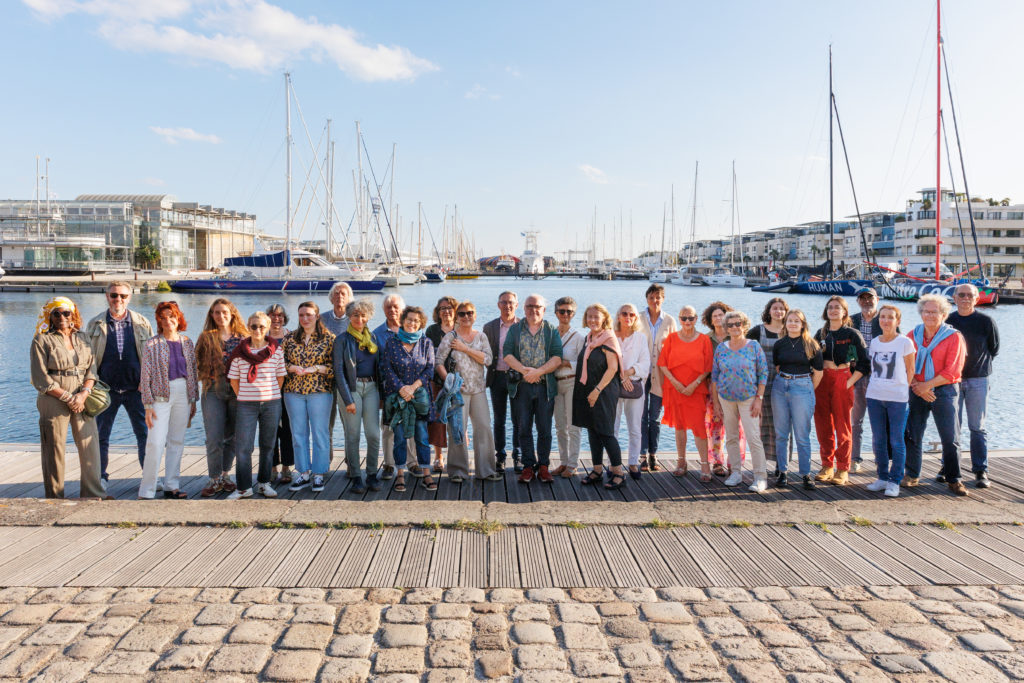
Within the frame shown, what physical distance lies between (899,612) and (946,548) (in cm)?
126

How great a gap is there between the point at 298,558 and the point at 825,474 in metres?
4.98

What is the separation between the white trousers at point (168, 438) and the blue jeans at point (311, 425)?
893 millimetres

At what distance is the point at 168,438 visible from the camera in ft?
19.3

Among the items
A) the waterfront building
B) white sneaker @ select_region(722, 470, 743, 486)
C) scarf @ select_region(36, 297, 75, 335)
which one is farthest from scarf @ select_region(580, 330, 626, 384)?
the waterfront building

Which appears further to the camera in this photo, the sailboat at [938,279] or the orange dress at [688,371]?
the sailboat at [938,279]

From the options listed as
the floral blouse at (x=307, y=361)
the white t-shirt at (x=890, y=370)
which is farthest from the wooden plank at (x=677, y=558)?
the floral blouse at (x=307, y=361)

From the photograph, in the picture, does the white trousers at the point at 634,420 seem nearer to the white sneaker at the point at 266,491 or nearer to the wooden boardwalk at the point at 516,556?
the wooden boardwalk at the point at 516,556

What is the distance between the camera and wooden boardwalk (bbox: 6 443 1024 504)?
5957 millimetres

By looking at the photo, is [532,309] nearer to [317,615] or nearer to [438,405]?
[438,405]

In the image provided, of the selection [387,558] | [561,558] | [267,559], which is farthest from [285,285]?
[561,558]

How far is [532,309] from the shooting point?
19.7ft

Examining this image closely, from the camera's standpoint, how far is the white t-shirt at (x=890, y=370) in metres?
5.95

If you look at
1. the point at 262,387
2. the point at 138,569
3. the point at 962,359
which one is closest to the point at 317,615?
the point at 138,569

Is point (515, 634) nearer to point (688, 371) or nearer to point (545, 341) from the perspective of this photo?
point (545, 341)
